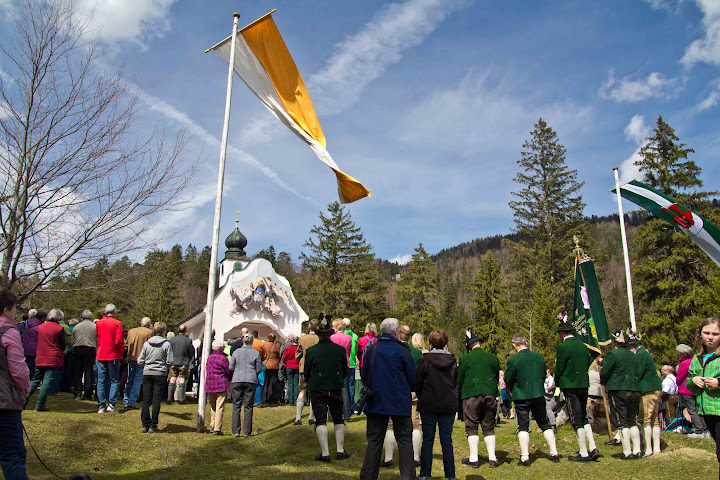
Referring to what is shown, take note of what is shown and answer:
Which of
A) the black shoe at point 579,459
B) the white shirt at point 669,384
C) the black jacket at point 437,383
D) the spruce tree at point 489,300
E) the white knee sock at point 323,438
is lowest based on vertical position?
the black shoe at point 579,459

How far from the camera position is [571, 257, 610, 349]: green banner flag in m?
10.5

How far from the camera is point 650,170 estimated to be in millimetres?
30281

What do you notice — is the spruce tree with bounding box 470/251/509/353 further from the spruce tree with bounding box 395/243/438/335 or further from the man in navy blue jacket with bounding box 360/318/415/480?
the man in navy blue jacket with bounding box 360/318/415/480

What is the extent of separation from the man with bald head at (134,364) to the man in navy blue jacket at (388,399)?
6.82 m

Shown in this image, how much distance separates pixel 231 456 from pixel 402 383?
3.70m

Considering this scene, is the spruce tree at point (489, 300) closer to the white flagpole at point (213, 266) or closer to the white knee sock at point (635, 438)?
the white knee sock at point (635, 438)

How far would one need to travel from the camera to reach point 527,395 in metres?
7.59

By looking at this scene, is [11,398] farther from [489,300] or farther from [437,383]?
[489,300]

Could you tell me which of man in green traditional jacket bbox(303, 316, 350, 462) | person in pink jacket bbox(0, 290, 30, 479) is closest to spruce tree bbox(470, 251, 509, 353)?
man in green traditional jacket bbox(303, 316, 350, 462)

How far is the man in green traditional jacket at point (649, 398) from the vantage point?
8328 millimetres

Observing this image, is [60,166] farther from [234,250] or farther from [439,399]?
[234,250]

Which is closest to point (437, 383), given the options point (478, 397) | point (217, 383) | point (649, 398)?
point (478, 397)

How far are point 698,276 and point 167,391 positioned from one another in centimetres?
2920

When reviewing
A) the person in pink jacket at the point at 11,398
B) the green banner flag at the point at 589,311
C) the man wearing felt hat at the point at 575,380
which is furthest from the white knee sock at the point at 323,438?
the green banner flag at the point at 589,311
